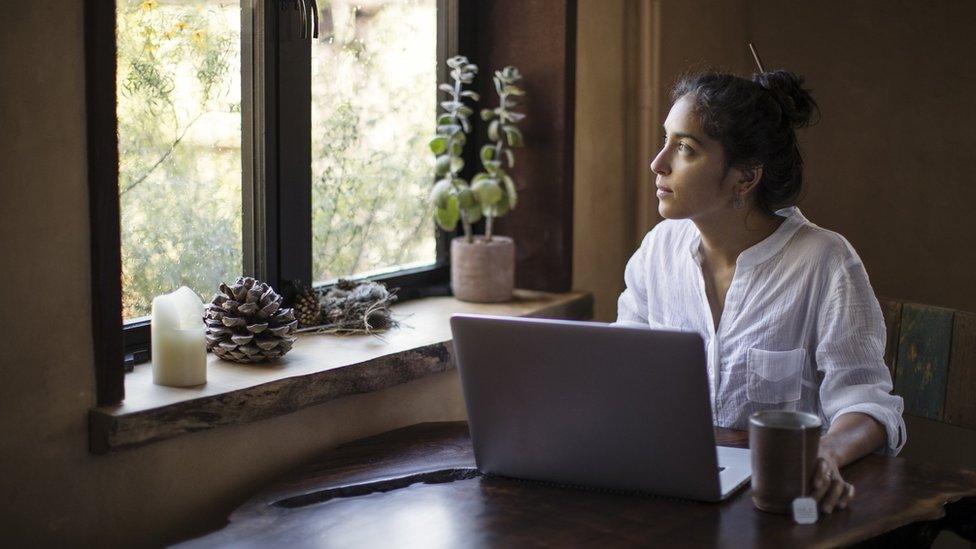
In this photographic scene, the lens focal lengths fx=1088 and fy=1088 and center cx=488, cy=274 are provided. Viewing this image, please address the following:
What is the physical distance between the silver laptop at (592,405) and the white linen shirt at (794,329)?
34 cm

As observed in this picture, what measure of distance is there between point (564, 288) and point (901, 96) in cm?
104

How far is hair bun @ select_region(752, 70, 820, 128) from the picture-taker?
204cm

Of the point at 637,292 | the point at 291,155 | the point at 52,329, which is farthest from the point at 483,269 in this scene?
the point at 52,329

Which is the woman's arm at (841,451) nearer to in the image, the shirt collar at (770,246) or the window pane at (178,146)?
the shirt collar at (770,246)

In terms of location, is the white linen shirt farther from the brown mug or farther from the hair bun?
the brown mug

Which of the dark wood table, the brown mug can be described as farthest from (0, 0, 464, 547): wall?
the brown mug

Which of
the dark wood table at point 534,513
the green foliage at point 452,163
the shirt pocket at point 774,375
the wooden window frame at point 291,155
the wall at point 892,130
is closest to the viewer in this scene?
the dark wood table at point 534,513

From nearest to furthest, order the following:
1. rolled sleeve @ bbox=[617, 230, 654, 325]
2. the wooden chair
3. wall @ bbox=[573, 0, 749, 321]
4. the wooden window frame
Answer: the wooden window frame → the wooden chair → rolled sleeve @ bbox=[617, 230, 654, 325] → wall @ bbox=[573, 0, 749, 321]

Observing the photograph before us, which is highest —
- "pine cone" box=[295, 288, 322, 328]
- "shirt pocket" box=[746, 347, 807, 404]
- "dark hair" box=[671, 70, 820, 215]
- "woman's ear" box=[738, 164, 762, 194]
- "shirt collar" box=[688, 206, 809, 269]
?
"dark hair" box=[671, 70, 820, 215]

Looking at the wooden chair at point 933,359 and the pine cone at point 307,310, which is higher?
the pine cone at point 307,310

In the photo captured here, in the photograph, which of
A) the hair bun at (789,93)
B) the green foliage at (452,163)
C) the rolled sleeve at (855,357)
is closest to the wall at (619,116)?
the green foliage at (452,163)

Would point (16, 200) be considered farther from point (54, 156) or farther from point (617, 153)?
point (617, 153)

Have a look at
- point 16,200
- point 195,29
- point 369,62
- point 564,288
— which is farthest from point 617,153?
point 16,200

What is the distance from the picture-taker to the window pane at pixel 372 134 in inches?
87.6
